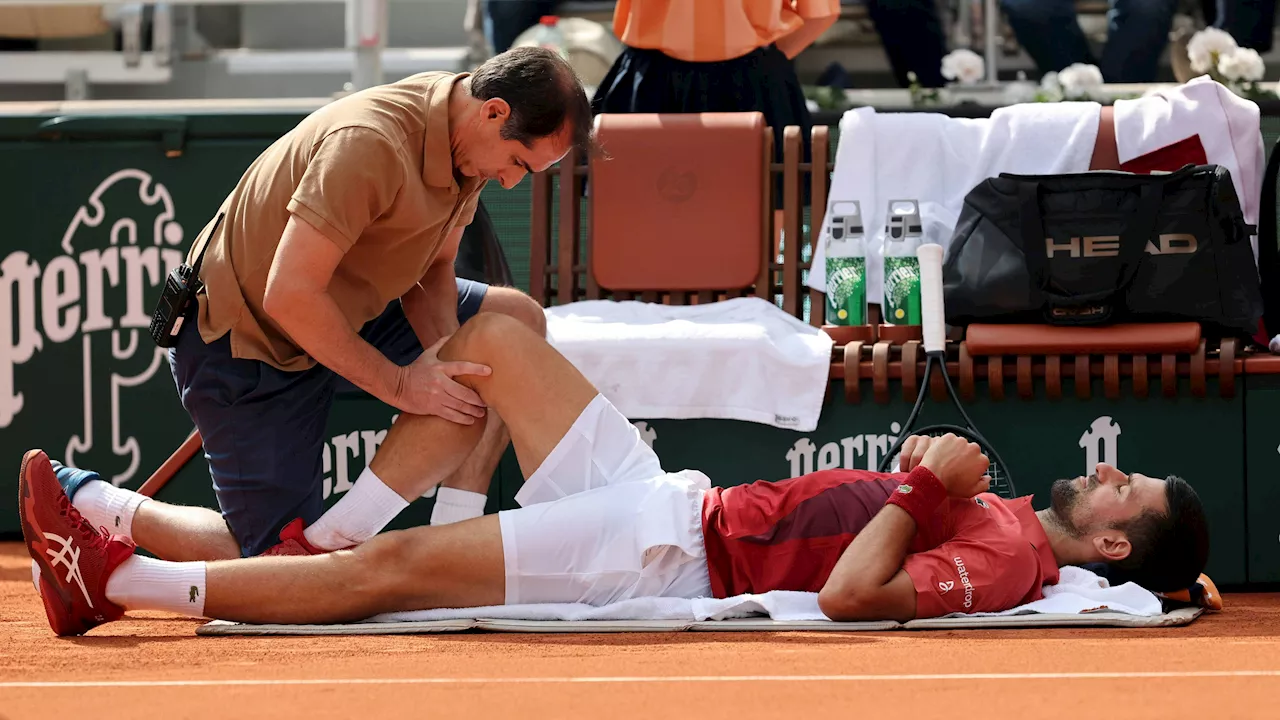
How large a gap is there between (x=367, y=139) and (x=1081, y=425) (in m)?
2.04

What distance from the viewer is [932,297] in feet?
13.5

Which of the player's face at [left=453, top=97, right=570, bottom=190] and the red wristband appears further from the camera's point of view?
the player's face at [left=453, top=97, right=570, bottom=190]

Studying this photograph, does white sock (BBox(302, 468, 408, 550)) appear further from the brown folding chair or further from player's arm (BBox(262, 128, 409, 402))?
the brown folding chair

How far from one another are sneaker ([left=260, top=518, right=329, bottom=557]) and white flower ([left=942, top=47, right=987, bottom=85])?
157 inches

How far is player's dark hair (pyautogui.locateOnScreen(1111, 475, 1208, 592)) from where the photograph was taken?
10.9ft

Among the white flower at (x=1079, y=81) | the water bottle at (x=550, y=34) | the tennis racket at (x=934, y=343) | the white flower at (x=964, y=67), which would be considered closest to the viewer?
the tennis racket at (x=934, y=343)

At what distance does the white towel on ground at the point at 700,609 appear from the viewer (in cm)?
317

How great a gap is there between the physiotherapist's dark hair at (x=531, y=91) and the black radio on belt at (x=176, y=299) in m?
0.74

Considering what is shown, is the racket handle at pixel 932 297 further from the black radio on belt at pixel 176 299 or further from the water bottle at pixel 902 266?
the black radio on belt at pixel 176 299

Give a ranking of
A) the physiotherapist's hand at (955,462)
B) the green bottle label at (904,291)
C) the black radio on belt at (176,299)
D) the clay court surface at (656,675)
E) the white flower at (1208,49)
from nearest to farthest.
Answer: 1. the clay court surface at (656,675)
2. the physiotherapist's hand at (955,462)
3. the black radio on belt at (176,299)
4. the green bottle label at (904,291)
5. the white flower at (1208,49)

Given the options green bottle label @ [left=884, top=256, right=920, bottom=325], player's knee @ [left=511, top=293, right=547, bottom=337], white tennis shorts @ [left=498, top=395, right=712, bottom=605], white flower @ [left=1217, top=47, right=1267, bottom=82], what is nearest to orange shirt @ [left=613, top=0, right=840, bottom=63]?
green bottle label @ [left=884, top=256, right=920, bottom=325]

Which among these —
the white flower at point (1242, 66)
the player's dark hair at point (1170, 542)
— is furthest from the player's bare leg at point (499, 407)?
the white flower at point (1242, 66)

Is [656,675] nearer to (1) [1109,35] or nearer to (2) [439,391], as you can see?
(2) [439,391]

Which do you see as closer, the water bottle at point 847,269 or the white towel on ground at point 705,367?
the white towel on ground at point 705,367
